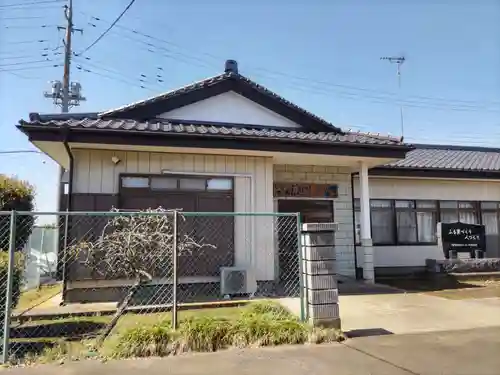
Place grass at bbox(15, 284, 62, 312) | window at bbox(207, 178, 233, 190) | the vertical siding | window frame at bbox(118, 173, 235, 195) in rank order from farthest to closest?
window at bbox(207, 178, 233, 190)
window frame at bbox(118, 173, 235, 195)
the vertical siding
grass at bbox(15, 284, 62, 312)

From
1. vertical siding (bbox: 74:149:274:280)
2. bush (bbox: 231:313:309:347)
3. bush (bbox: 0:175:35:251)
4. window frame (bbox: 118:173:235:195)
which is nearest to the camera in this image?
bush (bbox: 231:313:309:347)

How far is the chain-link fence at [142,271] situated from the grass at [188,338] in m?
A: 0.19

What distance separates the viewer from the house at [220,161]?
8.17 m

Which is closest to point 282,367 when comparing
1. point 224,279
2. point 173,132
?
point 224,279

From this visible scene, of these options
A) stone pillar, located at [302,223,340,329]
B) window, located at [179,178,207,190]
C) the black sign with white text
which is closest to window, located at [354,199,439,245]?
the black sign with white text

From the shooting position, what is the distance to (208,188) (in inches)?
357

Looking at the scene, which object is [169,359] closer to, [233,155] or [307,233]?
[307,233]

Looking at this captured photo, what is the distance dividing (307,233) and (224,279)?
3.23m

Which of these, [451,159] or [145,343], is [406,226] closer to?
[451,159]

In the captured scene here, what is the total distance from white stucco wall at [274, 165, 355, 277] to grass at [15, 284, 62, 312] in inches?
235

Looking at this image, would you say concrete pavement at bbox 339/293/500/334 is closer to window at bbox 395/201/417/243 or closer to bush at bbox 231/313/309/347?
bush at bbox 231/313/309/347

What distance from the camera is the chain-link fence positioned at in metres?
5.60

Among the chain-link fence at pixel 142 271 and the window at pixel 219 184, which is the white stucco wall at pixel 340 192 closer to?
the chain-link fence at pixel 142 271

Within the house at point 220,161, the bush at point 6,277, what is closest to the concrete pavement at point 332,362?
the bush at point 6,277
